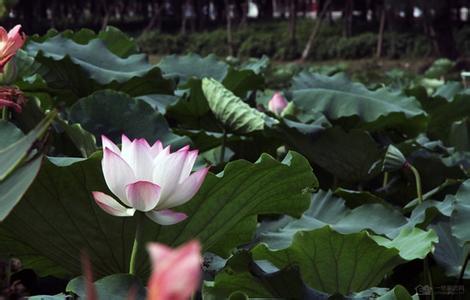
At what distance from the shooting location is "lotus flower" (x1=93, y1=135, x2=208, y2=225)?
71 centimetres

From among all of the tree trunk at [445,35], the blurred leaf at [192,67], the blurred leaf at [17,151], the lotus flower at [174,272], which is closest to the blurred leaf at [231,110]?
the blurred leaf at [192,67]

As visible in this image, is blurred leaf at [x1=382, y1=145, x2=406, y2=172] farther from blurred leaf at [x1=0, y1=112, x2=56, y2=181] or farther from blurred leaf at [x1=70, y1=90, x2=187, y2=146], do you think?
blurred leaf at [x1=0, y1=112, x2=56, y2=181]

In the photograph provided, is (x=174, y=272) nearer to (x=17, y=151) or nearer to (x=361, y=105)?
(x=17, y=151)

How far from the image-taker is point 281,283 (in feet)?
2.84

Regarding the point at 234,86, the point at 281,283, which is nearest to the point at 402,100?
the point at 234,86

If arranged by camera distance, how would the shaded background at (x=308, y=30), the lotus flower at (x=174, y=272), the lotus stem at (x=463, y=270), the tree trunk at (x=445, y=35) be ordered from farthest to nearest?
the shaded background at (x=308, y=30) < the tree trunk at (x=445, y=35) < the lotus stem at (x=463, y=270) < the lotus flower at (x=174, y=272)

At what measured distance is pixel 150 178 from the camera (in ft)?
2.38

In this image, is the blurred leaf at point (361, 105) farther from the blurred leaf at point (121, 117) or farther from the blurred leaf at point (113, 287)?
the blurred leaf at point (113, 287)

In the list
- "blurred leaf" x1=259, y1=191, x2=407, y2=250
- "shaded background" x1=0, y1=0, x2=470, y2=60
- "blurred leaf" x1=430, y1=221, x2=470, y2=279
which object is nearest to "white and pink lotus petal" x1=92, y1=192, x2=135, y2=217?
"blurred leaf" x1=259, y1=191, x2=407, y2=250

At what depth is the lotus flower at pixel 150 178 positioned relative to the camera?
2.33ft

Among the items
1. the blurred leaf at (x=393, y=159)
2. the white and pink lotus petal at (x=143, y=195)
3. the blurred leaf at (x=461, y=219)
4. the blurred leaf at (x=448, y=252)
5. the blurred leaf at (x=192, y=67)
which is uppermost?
the white and pink lotus petal at (x=143, y=195)

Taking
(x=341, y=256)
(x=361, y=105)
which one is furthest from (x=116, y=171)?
(x=361, y=105)

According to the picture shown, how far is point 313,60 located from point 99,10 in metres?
10.7

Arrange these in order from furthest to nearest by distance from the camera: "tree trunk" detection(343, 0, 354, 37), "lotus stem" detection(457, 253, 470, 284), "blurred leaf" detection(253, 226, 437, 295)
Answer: "tree trunk" detection(343, 0, 354, 37) → "lotus stem" detection(457, 253, 470, 284) → "blurred leaf" detection(253, 226, 437, 295)
